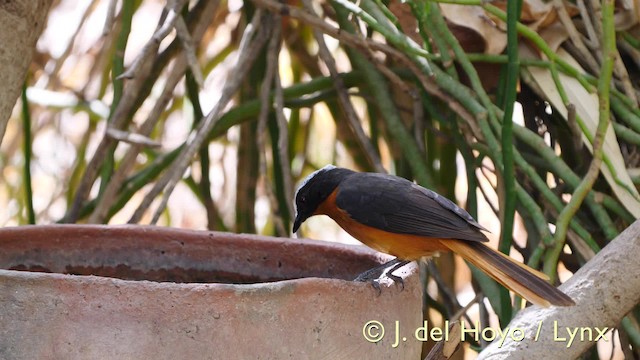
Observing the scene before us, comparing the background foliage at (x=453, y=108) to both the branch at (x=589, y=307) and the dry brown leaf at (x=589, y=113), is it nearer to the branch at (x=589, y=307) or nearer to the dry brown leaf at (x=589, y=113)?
the dry brown leaf at (x=589, y=113)

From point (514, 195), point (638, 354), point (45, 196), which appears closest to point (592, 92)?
point (514, 195)

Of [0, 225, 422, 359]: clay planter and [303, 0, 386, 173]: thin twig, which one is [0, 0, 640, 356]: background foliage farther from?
[0, 225, 422, 359]: clay planter

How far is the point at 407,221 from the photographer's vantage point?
212 centimetres

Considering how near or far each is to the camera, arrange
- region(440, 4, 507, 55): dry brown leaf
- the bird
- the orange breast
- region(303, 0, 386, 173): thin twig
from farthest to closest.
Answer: region(303, 0, 386, 173): thin twig, region(440, 4, 507, 55): dry brown leaf, the orange breast, the bird

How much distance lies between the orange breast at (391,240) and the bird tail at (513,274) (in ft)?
0.22

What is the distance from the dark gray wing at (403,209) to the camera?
208cm

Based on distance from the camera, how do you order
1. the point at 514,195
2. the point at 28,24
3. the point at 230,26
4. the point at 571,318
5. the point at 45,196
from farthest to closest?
1. the point at 45,196
2. the point at 230,26
3. the point at 514,195
4. the point at 28,24
5. the point at 571,318

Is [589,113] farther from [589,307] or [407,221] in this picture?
[589,307]

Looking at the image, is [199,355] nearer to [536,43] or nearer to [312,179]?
[312,179]

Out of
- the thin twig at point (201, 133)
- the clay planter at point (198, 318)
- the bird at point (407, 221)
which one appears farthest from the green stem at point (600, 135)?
the thin twig at point (201, 133)

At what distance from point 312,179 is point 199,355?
1115 millimetres

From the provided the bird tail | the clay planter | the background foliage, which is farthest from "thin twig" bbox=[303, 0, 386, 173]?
the clay planter

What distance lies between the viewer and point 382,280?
1.54 m

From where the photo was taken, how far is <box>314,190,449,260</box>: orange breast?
2.19 m
